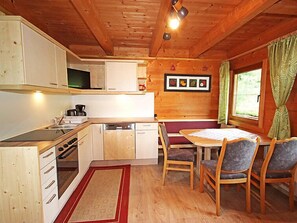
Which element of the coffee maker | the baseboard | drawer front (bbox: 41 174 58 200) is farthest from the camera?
the coffee maker

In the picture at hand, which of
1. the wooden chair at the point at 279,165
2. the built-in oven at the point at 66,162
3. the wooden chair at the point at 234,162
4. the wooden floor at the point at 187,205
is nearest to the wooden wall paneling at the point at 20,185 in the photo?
the built-in oven at the point at 66,162

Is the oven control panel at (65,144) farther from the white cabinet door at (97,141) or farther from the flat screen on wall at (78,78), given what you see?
the flat screen on wall at (78,78)

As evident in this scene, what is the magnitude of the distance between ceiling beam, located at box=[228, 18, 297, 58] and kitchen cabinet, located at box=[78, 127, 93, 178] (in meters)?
3.29

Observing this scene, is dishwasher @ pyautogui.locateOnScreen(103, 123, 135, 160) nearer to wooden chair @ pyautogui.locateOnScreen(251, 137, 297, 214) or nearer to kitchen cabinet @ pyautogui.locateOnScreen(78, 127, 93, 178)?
kitchen cabinet @ pyautogui.locateOnScreen(78, 127, 93, 178)

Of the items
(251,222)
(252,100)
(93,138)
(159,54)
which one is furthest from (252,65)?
(93,138)

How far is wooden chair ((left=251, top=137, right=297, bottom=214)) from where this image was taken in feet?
6.14

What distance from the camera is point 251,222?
184cm

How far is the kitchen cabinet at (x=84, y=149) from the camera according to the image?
2.58 metres

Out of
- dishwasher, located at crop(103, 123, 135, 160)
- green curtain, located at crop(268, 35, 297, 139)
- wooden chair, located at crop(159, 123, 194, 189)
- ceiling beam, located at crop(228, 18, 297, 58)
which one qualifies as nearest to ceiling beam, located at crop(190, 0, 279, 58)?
green curtain, located at crop(268, 35, 297, 139)

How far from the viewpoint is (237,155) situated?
1848mm

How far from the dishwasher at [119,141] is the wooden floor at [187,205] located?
0.65m

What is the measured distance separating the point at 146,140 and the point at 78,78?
1758mm

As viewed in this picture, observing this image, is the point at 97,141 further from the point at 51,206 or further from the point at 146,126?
the point at 51,206

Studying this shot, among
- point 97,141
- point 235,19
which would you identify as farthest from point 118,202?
point 235,19
